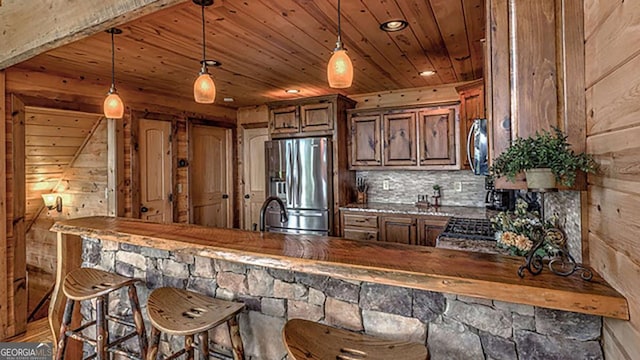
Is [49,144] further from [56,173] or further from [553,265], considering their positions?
[553,265]

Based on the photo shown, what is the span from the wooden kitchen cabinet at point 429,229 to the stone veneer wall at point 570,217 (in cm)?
206

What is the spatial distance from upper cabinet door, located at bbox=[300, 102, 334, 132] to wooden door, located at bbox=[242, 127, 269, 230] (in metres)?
1.24

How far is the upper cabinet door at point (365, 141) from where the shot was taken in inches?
168

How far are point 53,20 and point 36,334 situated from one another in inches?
107

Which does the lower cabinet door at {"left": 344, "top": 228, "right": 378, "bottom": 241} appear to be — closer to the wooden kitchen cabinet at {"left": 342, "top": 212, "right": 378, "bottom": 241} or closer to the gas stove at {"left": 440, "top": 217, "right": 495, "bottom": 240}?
the wooden kitchen cabinet at {"left": 342, "top": 212, "right": 378, "bottom": 241}

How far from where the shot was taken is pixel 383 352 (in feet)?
3.92

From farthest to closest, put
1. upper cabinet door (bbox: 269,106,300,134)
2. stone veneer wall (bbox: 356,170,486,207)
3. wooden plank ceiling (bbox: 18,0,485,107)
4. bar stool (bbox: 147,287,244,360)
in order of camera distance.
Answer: upper cabinet door (bbox: 269,106,300,134) → stone veneer wall (bbox: 356,170,486,207) → wooden plank ceiling (bbox: 18,0,485,107) → bar stool (bbox: 147,287,244,360)

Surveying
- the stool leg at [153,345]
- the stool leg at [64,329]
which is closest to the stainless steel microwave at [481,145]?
the stool leg at [153,345]

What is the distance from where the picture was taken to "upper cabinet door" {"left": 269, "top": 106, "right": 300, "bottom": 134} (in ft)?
14.5

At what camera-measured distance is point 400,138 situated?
13.6 feet

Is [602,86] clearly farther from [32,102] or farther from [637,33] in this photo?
[32,102]

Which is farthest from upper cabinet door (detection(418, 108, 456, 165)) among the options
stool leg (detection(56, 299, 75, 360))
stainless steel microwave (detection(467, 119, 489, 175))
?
stool leg (detection(56, 299, 75, 360))

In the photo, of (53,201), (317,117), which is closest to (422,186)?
(317,117)

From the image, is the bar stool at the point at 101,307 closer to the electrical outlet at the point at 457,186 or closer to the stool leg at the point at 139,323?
the stool leg at the point at 139,323
